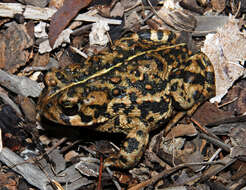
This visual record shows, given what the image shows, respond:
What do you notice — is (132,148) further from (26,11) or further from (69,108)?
(26,11)

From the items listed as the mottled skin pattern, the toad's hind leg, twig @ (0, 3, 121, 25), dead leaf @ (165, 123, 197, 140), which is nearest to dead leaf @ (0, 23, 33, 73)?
twig @ (0, 3, 121, 25)

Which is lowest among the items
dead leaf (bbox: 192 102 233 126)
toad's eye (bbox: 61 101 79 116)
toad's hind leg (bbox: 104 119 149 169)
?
toad's hind leg (bbox: 104 119 149 169)

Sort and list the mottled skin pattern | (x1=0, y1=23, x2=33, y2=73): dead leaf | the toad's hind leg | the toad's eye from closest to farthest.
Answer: the toad's eye
the mottled skin pattern
the toad's hind leg
(x1=0, y1=23, x2=33, y2=73): dead leaf

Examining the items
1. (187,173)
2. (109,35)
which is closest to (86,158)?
(187,173)

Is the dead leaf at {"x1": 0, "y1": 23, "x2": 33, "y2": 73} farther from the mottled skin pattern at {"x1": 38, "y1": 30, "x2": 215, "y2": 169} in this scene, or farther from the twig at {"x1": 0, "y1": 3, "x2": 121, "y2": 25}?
the mottled skin pattern at {"x1": 38, "y1": 30, "x2": 215, "y2": 169}

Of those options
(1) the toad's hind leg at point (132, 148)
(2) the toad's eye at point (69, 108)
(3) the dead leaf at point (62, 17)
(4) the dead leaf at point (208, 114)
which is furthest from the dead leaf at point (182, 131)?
(3) the dead leaf at point (62, 17)
